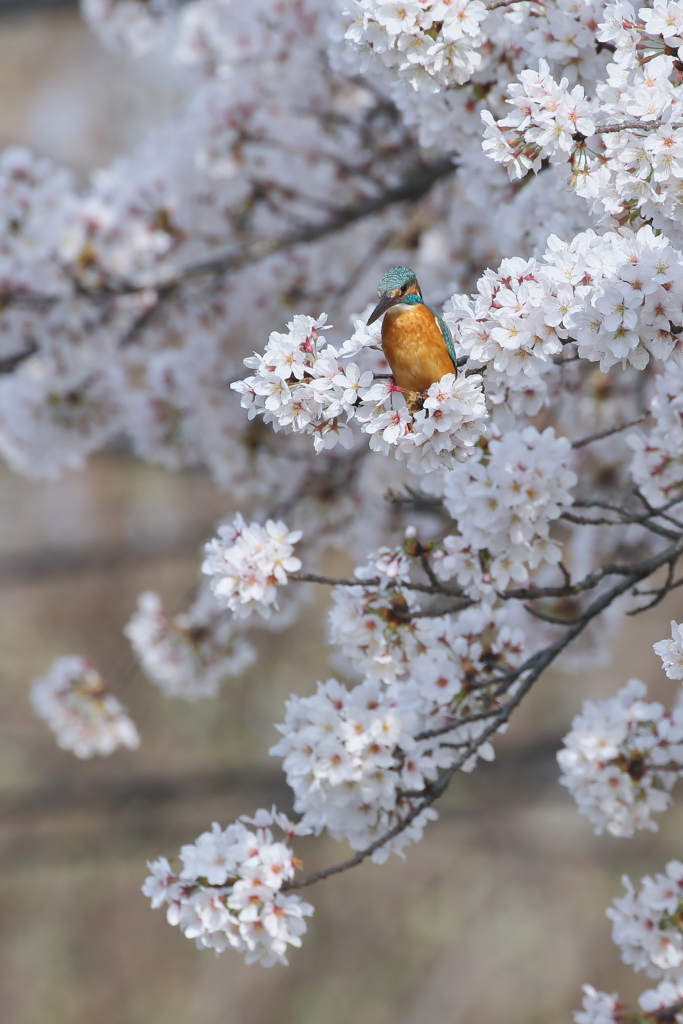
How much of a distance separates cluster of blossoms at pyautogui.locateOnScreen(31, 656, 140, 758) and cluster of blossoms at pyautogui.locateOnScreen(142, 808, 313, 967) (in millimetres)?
1737

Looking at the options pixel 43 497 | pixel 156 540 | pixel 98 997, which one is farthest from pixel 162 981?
pixel 43 497

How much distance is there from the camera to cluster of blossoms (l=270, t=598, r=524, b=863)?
6.14 feet

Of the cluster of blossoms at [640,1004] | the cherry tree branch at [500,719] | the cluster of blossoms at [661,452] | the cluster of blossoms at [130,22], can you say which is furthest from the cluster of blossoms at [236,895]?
the cluster of blossoms at [130,22]

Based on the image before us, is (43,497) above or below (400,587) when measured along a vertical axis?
above

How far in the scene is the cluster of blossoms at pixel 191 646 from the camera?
360 cm

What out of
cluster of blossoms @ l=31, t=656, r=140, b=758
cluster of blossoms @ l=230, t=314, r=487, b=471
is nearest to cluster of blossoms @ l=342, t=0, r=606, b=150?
cluster of blossoms @ l=230, t=314, r=487, b=471

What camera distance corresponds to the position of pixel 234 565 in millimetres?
1772

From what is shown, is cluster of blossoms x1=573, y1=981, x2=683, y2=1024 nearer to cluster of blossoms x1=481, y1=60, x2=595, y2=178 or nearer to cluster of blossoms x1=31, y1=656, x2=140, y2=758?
cluster of blossoms x1=481, y1=60, x2=595, y2=178

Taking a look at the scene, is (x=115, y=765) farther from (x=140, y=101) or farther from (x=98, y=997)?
(x=140, y=101)

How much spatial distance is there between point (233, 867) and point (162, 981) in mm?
9331

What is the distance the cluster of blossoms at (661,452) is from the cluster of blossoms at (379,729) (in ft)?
2.02

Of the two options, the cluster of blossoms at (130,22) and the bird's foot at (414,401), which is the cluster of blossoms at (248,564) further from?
the cluster of blossoms at (130,22)

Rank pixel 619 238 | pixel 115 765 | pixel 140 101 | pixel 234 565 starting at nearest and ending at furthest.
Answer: pixel 619 238 < pixel 234 565 < pixel 140 101 < pixel 115 765

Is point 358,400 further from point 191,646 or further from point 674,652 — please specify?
point 191,646
